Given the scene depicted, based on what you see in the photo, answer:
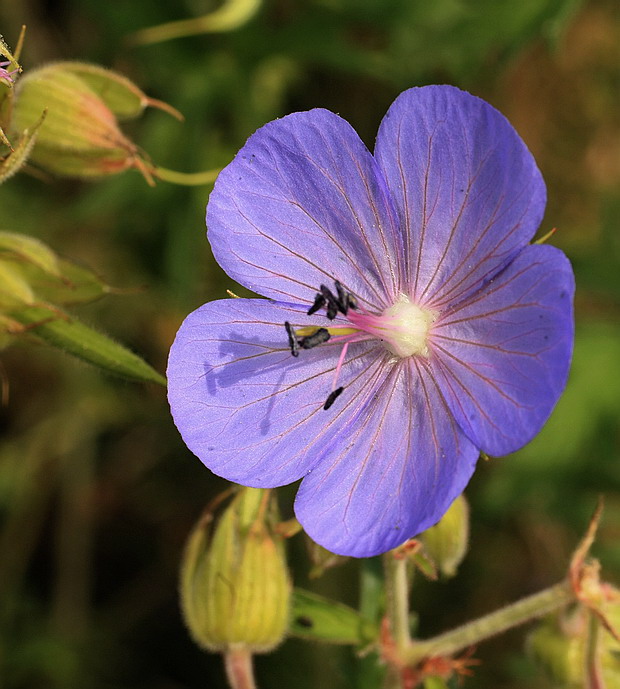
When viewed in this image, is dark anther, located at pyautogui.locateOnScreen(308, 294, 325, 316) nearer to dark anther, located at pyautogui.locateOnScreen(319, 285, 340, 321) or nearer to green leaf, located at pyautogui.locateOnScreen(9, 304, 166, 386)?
dark anther, located at pyautogui.locateOnScreen(319, 285, 340, 321)

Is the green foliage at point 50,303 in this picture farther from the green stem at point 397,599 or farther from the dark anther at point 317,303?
the green stem at point 397,599

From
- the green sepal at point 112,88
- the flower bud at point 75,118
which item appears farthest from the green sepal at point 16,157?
the green sepal at point 112,88

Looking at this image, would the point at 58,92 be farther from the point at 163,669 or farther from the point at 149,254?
the point at 163,669

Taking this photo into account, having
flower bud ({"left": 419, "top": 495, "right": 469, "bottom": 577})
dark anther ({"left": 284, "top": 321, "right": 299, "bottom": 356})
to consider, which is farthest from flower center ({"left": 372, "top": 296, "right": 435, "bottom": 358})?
flower bud ({"left": 419, "top": 495, "right": 469, "bottom": 577})

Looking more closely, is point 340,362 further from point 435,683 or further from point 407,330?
point 435,683

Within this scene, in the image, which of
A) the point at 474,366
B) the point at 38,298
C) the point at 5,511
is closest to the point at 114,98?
the point at 38,298

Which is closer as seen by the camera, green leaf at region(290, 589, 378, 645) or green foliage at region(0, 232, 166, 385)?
green foliage at region(0, 232, 166, 385)

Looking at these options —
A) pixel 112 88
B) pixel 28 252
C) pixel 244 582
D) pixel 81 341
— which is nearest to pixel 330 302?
pixel 81 341
